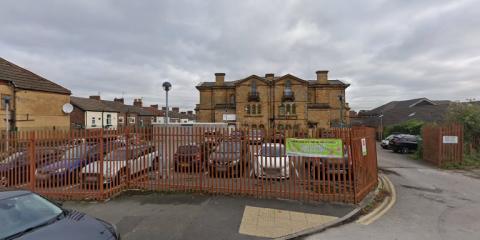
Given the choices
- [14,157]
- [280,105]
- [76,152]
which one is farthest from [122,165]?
[280,105]

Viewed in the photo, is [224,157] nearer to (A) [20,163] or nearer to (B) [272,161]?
(B) [272,161]

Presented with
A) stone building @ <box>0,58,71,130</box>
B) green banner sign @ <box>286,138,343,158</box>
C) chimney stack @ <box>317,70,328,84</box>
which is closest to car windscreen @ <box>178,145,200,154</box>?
green banner sign @ <box>286,138,343,158</box>

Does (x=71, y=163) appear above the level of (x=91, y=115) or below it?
below

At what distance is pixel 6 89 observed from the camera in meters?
23.9

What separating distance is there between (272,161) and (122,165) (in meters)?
4.78

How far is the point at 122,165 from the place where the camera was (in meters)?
8.84

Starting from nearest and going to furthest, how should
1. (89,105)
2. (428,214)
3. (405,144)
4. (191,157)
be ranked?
(428,214), (191,157), (405,144), (89,105)

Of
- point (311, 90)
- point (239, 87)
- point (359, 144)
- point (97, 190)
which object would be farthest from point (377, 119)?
point (97, 190)

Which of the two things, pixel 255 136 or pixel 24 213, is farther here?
pixel 255 136

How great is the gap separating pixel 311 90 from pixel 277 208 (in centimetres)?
4595

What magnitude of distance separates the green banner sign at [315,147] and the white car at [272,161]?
0.27 metres

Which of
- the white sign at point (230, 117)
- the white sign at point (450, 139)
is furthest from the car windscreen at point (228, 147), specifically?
the white sign at point (230, 117)

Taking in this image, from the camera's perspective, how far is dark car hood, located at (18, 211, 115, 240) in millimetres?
3758

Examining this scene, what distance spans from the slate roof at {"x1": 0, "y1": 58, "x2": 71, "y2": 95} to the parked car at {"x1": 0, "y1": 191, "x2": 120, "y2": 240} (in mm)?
26013
